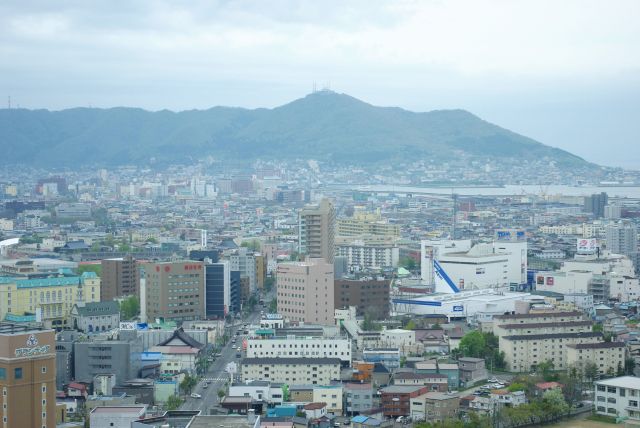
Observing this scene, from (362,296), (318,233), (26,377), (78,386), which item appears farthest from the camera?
(318,233)

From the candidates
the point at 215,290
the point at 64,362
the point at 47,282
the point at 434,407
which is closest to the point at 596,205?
the point at 215,290

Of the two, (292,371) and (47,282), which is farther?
(47,282)

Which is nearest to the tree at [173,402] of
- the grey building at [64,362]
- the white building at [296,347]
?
the grey building at [64,362]

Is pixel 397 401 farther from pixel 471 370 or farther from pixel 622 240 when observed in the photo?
pixel 622 240

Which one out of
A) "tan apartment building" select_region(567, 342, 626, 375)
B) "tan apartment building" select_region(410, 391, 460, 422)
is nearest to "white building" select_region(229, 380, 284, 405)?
"tan apartment building" select_region(410, 391, 460, 422)

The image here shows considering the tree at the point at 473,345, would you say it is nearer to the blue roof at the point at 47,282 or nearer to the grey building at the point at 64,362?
the grey building at the point at 64,362
